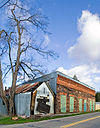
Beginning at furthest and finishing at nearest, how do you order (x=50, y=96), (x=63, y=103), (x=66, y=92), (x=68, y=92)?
1. (x=68, y=92)
2. (x=66, y=92)
3. (x=63, y=103)
4. (x=50, y=96)

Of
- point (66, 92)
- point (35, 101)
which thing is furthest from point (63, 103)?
point (35, 101)

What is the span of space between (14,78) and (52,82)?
5.03 metres

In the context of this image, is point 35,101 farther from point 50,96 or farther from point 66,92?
point 66,92

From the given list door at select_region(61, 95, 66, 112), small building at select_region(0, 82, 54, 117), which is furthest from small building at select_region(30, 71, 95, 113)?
small building at select_region(0, 82, 54, 117)

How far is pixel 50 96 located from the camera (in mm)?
17203

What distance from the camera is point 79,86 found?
2441 centimetres

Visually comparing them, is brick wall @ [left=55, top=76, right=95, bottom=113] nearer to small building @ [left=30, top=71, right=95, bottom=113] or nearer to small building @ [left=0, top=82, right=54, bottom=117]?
small building @ [left=30, top=71, right=95, bottom=113]

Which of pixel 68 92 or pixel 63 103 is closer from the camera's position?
pixel 63 103

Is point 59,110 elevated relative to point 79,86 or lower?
lower

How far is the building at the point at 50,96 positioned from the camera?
15.4 metres

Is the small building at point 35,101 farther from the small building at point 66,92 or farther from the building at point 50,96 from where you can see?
the small building at point 66,92

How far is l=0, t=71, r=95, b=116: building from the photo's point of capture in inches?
608

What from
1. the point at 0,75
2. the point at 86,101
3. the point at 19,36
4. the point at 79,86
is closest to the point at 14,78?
the point at 0,75

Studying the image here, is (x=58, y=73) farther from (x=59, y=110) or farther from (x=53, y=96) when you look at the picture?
(x=59, y=110)
